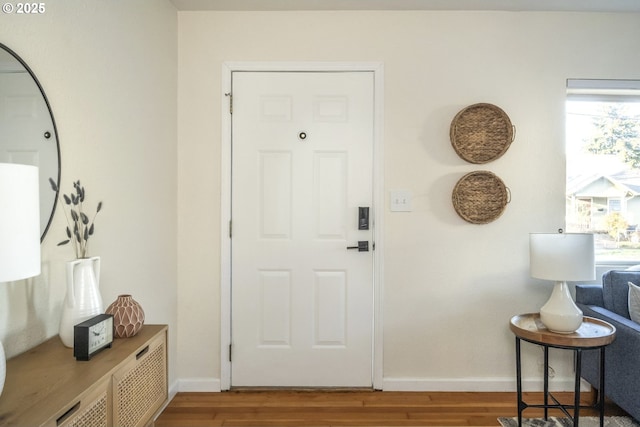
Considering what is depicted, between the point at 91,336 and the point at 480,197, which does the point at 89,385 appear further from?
the point at 480,197

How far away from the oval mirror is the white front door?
1211 millimetres

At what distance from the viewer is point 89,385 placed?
3.43 ft

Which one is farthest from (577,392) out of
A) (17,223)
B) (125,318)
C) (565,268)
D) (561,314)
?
(17,223)

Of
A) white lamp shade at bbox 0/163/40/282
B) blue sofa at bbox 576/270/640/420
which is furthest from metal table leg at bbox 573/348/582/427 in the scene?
white lamp shade at bbox 0/163/40/282

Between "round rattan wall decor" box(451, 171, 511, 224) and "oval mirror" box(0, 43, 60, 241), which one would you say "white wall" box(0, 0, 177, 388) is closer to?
"oval mirror" box(0, 43, 60, 241)

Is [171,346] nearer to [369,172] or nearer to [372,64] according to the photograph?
[369,172]

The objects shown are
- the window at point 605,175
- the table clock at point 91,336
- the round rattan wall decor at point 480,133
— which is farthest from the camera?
the window at point 605,175

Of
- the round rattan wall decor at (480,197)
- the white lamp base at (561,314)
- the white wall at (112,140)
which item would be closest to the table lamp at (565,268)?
the white lamp base at (561,314)

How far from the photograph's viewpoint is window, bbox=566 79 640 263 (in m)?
2.65

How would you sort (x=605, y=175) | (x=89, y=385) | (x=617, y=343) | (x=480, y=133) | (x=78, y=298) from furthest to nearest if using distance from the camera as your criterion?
(x=605, y=175) → (x=480, y=133) → (x=617, y=343) → (x=78, y=298) → (x=89, y=385)

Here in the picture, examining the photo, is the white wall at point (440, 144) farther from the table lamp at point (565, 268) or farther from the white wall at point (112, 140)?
the table lamp at point (565, 268)

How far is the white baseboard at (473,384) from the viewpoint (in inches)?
98.7

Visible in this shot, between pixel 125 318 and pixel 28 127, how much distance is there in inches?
28.8

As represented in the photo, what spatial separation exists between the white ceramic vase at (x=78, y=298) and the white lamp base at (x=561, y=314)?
81.7 inches
